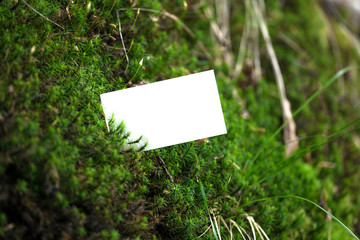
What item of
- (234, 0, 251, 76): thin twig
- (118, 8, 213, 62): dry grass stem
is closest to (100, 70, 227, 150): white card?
(118, 8, 213, 62): dry grass stem

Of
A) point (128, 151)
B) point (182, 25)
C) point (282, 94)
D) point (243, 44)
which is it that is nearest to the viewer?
point (128, 151)

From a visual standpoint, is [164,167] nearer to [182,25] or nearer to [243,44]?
[182,25]

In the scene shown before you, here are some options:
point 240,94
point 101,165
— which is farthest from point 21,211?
point 240,94

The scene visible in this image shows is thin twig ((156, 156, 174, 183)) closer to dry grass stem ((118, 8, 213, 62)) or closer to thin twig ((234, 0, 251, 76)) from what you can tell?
dry grass stem ((118, 8, 213, 62))

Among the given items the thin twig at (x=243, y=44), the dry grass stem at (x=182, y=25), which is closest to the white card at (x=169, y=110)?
the dry grass stem at (x=182, y=25)

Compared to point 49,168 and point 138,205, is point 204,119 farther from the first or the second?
point 49,168

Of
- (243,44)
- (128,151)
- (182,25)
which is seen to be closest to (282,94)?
(243,44)

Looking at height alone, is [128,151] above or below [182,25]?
below
